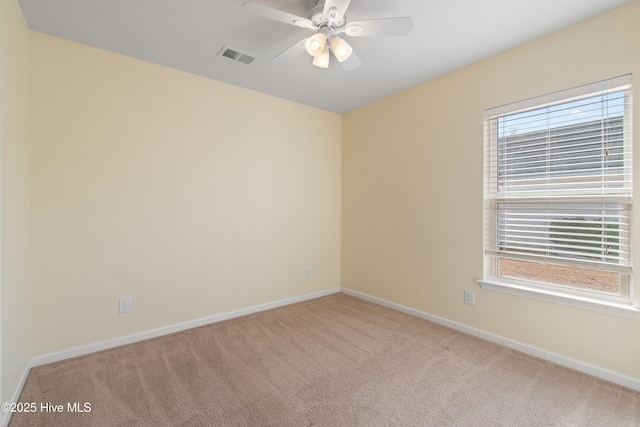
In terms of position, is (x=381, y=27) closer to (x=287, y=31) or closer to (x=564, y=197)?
(x=287, y=31)

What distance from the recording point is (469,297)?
8.66ft

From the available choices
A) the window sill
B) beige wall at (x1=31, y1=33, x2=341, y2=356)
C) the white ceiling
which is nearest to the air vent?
the white ceiling

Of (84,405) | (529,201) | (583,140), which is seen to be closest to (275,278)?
(84,405)

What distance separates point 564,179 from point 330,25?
2.04 metres

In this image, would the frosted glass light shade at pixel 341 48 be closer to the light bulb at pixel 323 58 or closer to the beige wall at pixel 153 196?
the light bulb at pixel 323 58

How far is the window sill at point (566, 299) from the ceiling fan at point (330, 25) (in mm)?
2122

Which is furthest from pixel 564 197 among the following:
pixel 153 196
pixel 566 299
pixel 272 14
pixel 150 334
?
pixel 150 334

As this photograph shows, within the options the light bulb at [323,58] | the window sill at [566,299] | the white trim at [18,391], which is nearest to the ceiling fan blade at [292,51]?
the light bulb at [323,58]

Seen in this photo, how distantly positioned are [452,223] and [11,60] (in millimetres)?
3471

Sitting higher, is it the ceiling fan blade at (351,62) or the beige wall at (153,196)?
the ceiling fan blade at (351,62)

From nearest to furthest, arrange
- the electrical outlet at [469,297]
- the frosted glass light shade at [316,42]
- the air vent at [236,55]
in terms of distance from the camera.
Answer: the frosted glass light shade at [316,42] → the air vent at [236,55] → the electrical outlet at [469,297]

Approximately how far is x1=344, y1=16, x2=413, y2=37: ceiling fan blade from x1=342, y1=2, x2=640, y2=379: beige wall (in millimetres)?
1295

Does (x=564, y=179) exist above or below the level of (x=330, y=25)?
below

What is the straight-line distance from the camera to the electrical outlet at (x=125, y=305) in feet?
7.91
